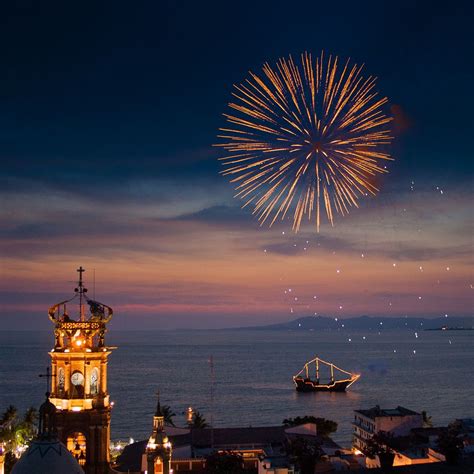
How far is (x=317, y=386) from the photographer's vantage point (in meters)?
162

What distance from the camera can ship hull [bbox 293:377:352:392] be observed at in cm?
15707

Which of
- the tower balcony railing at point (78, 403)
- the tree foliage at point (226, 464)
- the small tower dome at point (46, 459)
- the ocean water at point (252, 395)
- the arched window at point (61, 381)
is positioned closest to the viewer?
the small tower dome at point (46, 459)

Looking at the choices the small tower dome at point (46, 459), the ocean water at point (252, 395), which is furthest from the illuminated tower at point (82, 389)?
the ocean water at point (252, 395)

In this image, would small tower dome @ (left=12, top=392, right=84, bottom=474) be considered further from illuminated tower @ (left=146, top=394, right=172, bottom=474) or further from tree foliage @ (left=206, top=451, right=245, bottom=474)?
tree foliage @ (left=206, top=451, right=245, bottom=474)

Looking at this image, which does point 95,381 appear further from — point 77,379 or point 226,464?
point 226,464

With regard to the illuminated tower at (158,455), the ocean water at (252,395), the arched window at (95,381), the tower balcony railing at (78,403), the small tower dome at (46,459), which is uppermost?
the arched window at (95,381)

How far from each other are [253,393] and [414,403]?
32269mm

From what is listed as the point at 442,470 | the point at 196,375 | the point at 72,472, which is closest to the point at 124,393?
the point at 196,375

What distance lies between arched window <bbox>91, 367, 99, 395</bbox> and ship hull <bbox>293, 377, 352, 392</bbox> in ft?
392

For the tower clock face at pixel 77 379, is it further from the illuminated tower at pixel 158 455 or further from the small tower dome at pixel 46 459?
the small tower dome at pixel 46 459

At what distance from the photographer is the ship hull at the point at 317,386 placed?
157075mm

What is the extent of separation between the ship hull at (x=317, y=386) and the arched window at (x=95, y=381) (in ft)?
392

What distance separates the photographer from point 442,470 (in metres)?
21.7

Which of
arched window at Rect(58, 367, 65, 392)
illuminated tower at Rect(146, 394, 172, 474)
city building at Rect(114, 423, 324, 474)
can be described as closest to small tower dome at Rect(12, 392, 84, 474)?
illuminated tower at Rect(146, 394, 172, 474)
